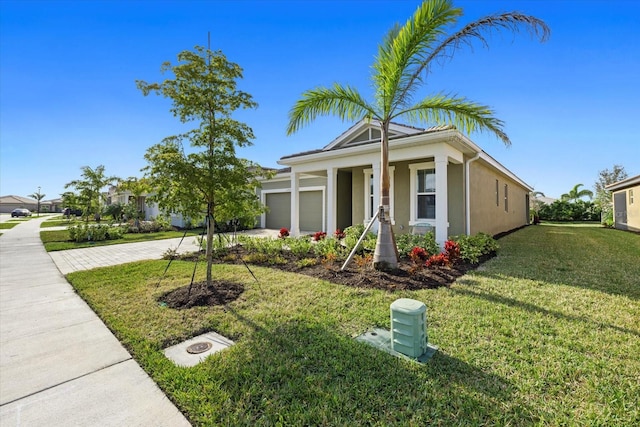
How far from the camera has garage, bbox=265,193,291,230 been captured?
1673 cm

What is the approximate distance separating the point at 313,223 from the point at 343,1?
33.6ft

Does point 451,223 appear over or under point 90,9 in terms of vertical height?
under

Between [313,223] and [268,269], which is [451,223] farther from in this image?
[313,223]

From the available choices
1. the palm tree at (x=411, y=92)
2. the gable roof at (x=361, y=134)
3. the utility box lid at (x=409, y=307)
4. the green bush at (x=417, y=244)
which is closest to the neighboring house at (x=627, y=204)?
the gable roof at (x=361, y=134)

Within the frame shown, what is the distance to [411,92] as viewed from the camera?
638cm

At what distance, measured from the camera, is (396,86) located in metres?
6.06

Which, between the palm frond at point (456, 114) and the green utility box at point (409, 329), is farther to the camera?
the palm frond at point (456, 114)

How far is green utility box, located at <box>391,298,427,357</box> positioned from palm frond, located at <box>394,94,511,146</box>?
5076 millimetres

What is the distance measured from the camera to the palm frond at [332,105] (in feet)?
21.5

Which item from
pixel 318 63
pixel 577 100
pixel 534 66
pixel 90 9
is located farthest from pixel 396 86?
pixel 577 100

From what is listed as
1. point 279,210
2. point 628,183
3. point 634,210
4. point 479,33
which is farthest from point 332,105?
point 634,210

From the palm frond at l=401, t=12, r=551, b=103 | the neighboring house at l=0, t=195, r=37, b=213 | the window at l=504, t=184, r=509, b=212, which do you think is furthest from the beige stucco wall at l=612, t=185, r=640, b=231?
the neighboring house at l=0, t=195, r=37, b=213

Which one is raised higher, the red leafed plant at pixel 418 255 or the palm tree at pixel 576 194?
the palm tree at pixel 576 194

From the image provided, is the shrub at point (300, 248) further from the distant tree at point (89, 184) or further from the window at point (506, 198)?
the distant tree at point (89, 184)
